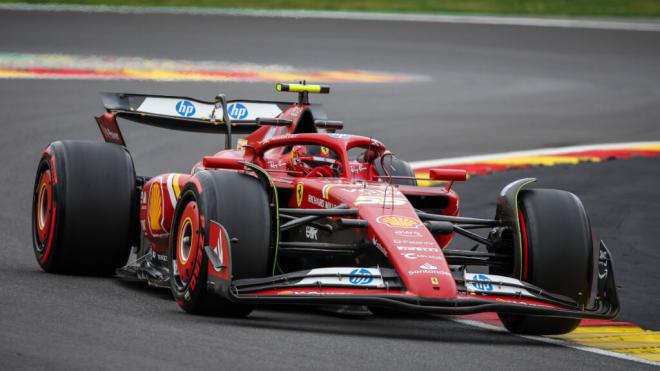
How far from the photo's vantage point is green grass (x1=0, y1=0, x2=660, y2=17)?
40094 mm

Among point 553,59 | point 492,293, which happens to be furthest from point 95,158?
point 553,59

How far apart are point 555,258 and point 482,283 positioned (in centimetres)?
84

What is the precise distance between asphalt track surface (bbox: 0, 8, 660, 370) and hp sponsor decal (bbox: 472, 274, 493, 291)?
383 mm

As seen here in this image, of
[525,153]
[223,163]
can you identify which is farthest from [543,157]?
[223,163]

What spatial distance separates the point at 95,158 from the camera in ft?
38.6

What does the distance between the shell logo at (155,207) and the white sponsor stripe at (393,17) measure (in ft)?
81.3

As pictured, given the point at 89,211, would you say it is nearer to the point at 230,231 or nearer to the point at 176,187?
the point at 176,187

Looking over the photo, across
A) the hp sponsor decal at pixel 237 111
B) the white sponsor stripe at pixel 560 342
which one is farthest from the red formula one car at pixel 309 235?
the hp sponsor decal at pixel 237 111

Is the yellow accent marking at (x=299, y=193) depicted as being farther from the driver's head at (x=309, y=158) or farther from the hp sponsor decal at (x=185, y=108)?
the hp sponsor decal at (x=185, y=108)

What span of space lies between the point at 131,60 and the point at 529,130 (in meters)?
8.83

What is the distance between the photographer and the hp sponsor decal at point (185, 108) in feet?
44.3

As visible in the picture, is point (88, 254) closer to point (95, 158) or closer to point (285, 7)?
point (95, 158)

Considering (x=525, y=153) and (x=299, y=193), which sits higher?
(x=299, y=193)

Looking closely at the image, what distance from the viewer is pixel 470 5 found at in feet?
139
